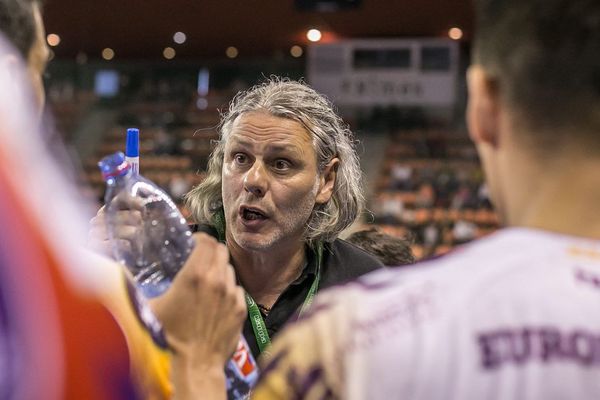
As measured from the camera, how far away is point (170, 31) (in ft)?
50.7

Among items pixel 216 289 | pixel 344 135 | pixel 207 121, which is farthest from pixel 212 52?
pixel 216 289

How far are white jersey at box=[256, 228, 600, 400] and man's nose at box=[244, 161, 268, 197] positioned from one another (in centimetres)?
152

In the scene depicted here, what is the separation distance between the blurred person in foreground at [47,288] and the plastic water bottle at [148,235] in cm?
68

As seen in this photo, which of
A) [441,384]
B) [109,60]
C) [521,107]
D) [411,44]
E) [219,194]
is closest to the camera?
[441,384]

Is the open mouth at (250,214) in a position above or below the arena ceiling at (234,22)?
below

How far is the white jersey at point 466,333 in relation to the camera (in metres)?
0.88

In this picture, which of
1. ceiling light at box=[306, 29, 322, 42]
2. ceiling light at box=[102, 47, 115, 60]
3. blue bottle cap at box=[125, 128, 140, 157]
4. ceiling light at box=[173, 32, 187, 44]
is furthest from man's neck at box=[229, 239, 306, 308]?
ceiling light at box=[102, 47, 115, 60]

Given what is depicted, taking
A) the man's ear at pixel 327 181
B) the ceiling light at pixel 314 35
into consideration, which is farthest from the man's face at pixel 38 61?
the ceiling light at pixel 314 35

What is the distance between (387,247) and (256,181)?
807mm

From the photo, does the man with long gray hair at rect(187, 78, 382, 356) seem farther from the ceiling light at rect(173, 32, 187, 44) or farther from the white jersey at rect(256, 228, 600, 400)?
the ceiling light at rect(173, 32, 187, 44)

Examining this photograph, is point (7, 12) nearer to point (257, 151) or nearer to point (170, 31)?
point (257, 151)

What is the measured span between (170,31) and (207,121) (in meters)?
2.33

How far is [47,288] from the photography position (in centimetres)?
83

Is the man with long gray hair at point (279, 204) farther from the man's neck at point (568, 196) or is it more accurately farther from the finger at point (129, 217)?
the man's neck at point (568, 196)
